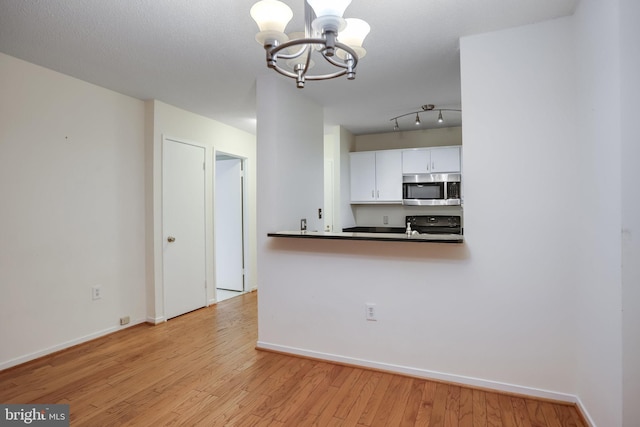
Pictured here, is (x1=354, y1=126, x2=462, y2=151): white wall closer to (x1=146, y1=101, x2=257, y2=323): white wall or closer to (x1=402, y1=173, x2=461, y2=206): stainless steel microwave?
(x1=402, y1=173, x2=461, y2=206): stainless steel microwave

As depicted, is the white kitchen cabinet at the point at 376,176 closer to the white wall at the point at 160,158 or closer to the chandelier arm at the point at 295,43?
the white wall at the point at 160,158

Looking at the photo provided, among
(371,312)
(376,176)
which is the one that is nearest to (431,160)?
(376,176)

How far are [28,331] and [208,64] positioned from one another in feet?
8.45

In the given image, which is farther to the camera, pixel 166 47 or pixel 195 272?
pixel 195 272

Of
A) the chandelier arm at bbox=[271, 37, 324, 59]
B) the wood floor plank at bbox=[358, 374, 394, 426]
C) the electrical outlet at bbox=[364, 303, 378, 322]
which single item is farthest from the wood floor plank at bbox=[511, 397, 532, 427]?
the chandelier arm at bbox=[271, 37, 324, 59]

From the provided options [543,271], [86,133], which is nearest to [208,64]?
[86,133]

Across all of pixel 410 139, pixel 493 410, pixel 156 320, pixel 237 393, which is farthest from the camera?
pixel 410 139

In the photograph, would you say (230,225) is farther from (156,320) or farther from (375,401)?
(375,401)

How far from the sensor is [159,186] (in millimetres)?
3656

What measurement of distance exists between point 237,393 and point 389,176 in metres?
3.53

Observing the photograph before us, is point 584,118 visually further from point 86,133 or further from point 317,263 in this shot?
point 86,133

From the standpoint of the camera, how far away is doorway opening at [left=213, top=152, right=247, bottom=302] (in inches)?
193

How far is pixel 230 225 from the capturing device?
16.4 ft

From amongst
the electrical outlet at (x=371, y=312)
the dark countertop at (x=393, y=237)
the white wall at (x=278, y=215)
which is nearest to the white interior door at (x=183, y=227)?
the white wall at (x=278, y=215)
